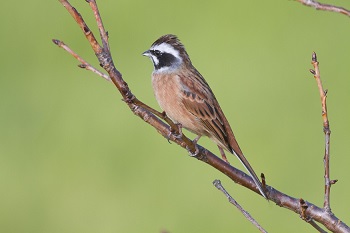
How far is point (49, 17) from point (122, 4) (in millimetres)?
906

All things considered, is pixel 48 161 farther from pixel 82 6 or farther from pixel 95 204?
pixel 82 6

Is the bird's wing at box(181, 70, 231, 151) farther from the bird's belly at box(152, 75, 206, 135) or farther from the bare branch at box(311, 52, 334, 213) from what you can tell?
the bare branch at box(311, 52, 334, 213)

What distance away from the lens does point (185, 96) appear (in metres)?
4.92

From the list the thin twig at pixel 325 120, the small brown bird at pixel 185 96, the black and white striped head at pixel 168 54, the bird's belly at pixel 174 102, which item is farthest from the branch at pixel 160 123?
the black and white striped head at pixel 168 54

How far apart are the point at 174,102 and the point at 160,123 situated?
177 centimetres

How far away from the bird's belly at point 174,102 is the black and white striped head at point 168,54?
0.09 m

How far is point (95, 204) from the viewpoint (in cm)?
837

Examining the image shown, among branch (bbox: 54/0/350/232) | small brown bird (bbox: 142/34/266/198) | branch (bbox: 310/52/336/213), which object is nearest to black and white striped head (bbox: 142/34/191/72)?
small brown bird (bbox: 142/34/266/198)

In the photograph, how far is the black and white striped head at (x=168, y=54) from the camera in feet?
16.5

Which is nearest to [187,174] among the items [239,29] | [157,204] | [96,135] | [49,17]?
[157,204]

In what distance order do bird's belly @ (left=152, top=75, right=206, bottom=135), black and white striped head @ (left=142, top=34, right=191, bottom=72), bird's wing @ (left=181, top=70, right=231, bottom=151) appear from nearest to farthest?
bird's wing @ (left=181, top=70, right=231, bottom=151) → bird's belly @ (left=152, top=75, right=206, bottom=135) → black and white striped head @ (left=142, top=34, right=191, bottom=72)

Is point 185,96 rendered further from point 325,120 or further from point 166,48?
point 325,120

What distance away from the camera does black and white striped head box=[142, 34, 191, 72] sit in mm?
5024

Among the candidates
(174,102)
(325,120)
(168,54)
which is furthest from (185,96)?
(325,120)
